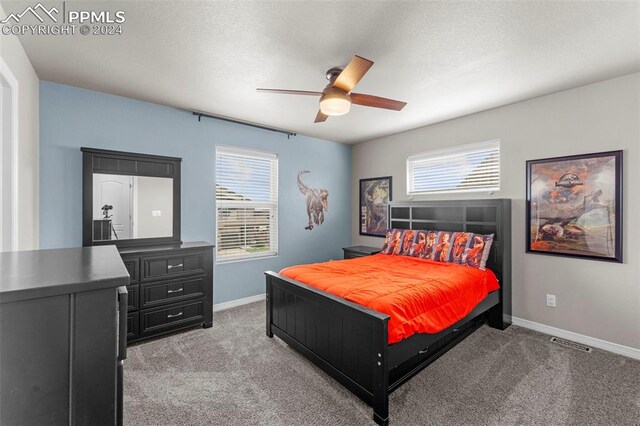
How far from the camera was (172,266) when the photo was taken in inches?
127

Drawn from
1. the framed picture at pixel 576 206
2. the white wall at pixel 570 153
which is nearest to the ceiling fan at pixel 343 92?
the white wall at pixel 570 153

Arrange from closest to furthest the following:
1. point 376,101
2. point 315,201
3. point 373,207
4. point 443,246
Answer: point 376,101, point 443,246, point 315,201, point 373,207

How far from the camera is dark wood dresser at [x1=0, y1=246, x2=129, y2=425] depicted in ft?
2.28

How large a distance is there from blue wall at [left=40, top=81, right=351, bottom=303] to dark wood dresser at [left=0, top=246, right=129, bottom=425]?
2.79 metres

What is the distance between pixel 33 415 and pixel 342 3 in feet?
7.45

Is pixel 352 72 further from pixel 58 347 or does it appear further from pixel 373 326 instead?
pixel 58 347

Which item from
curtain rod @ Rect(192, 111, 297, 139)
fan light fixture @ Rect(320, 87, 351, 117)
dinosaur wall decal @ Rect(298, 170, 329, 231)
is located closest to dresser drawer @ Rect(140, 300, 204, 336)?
dinosaur wall decal @ Rect(298, 170, 329, 231)

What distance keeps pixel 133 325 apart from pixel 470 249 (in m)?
3.70

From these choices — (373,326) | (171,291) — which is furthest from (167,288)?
(373,326)

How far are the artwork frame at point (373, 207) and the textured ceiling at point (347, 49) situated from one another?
5.97 feet

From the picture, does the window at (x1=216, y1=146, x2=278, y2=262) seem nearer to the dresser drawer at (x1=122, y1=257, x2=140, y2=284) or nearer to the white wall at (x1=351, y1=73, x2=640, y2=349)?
the dresser drawer at (x1=122, y1=257, x2=140, y2=284)

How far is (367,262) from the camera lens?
362 cm

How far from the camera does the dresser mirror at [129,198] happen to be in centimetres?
310

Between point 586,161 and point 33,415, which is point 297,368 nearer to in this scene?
point 33,415
